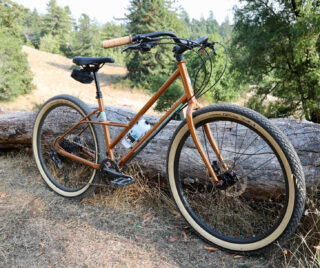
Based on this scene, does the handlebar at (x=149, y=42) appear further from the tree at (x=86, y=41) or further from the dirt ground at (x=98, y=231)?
the tree at (x=86, y=41)

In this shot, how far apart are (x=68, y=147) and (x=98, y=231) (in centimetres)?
96

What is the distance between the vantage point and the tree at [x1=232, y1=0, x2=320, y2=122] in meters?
7.16

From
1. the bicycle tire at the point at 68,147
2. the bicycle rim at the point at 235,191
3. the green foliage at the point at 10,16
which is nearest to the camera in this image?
the bicycle rim at the point at 235,191

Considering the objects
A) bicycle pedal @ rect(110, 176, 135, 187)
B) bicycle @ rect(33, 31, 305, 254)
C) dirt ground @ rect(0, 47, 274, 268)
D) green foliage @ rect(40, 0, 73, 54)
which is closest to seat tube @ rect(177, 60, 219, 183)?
bicycle @ rect(33, 31, 305, 254)

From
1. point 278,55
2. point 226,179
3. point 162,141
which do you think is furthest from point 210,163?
point 278,55

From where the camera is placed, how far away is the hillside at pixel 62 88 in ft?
51.0

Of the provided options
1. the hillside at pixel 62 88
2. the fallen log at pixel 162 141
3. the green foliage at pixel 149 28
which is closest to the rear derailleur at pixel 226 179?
the fallen log at pixel 162 141

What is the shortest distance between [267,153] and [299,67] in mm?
7279

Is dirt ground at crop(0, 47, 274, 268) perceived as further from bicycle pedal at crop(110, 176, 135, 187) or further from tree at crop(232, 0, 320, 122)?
tree at crop(232, 0, 320, 122)

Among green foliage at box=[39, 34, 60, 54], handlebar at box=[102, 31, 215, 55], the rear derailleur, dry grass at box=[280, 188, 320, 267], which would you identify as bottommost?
dry grass at box=[280, 188, 320, 267]

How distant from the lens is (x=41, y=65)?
837 inches

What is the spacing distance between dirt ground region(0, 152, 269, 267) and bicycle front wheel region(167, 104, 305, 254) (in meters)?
0.18

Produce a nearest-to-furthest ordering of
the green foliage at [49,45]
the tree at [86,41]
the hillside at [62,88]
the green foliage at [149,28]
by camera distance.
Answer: the hillside at [62,88], the green foliage at [149,28], the tree at [86,41], the green foliage at [49,45]

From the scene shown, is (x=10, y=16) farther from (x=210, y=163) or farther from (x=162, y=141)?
(x=210, y=163)
